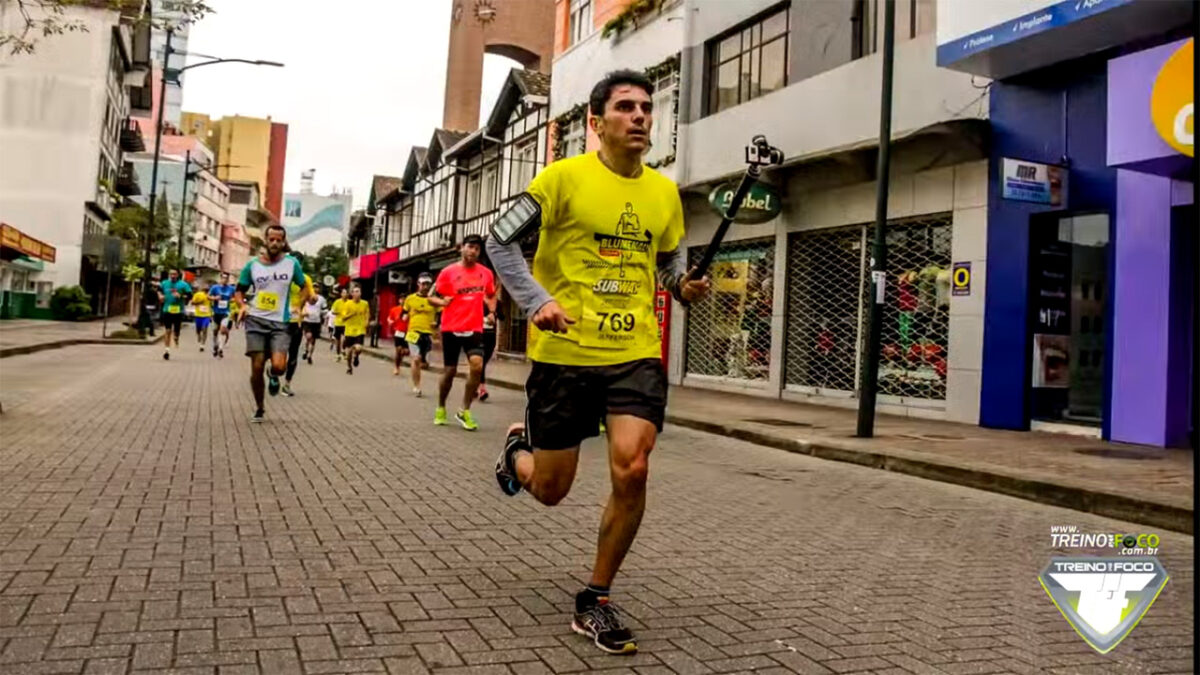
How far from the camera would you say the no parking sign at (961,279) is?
41.3ft

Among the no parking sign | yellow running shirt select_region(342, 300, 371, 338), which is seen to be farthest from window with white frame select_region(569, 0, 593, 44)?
the no parking sign

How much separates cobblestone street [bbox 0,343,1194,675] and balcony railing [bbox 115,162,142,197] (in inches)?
2142

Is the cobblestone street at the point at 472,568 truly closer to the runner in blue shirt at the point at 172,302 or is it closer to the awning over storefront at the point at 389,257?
the runner in blue shirt at the point at 172,302

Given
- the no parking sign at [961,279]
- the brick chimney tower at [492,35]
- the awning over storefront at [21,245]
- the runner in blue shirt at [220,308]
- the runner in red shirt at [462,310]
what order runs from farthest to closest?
the brick chimney tower at [492,35]
the awning over storefront at [21,245]
the runner in blue shirt at [220,308]
the no parking sign at [961,279]
the runner in red shirt at [462,310]

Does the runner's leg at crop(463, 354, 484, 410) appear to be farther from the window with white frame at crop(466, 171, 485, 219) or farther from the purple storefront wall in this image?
the window with white frame at crop(466, 171, 485, 219)

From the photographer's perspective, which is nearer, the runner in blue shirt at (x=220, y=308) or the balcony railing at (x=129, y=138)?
the runner in blue shirt at (x=220, y=308)

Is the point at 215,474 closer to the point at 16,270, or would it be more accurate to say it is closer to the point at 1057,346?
the point at 1057,346

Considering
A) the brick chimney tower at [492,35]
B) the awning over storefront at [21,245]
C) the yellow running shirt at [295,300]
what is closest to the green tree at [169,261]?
the awning over storefront at [21,245]

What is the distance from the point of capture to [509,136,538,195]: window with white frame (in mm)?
29328

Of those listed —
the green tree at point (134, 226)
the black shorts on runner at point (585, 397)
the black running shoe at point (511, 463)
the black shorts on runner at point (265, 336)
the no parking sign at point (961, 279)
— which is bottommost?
the black running shoe at point (511, 463)

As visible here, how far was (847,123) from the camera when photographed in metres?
14.7

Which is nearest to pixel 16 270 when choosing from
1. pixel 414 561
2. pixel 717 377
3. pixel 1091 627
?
pixel 717 377

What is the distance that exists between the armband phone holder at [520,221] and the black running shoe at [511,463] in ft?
2.56

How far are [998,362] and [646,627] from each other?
9892mm
